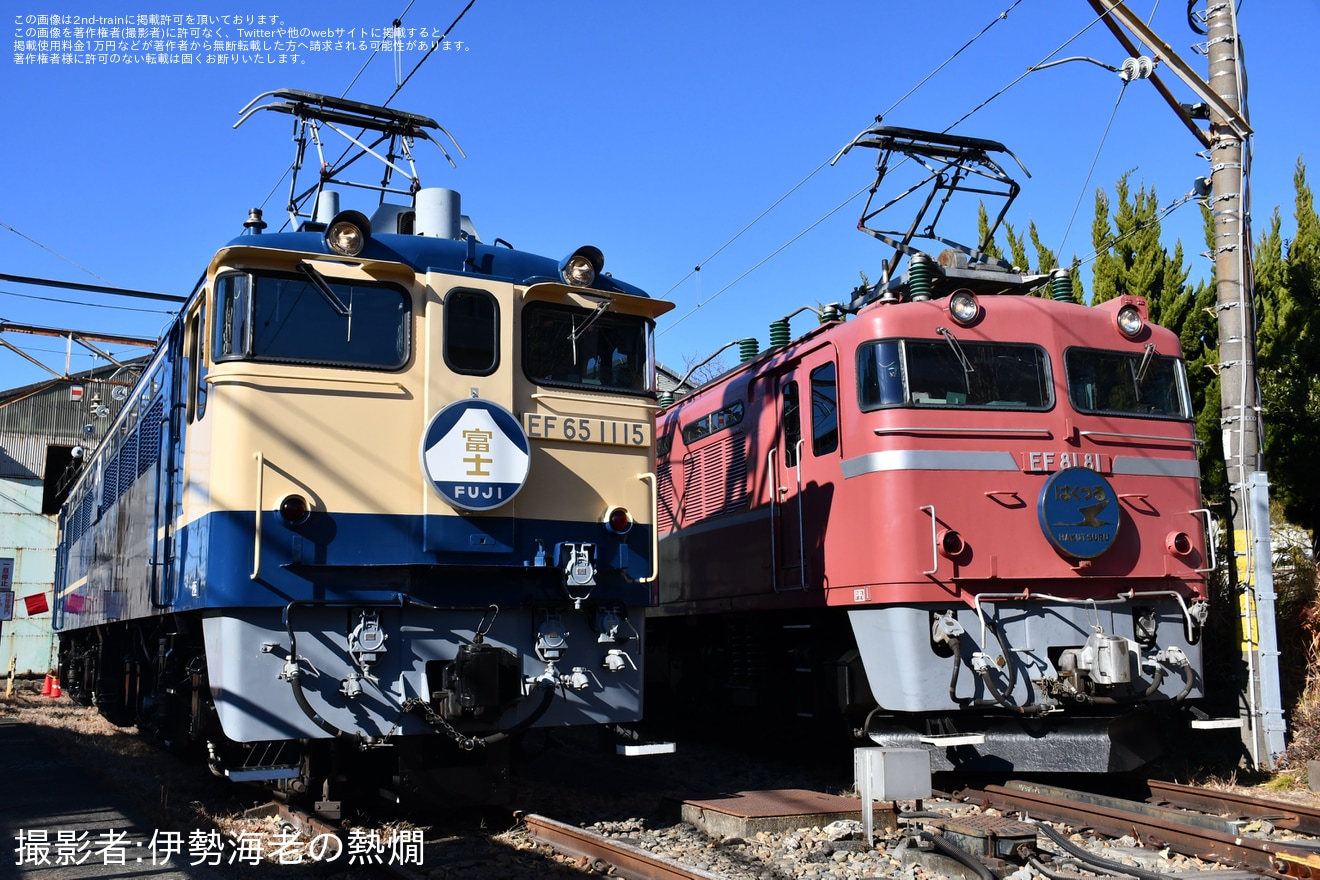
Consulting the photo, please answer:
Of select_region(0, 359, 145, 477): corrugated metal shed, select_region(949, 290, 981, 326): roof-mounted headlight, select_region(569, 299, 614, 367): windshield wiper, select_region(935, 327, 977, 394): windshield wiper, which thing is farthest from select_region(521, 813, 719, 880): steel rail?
select_region(0, 359, 145, 477): corrugated metal shed

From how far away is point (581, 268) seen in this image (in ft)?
26.5

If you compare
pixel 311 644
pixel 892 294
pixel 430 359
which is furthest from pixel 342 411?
pixel 892 294

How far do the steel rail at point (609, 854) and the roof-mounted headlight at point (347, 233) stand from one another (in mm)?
3889

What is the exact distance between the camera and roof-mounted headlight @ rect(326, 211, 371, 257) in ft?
24.0

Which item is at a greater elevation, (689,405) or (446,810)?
(689,405)

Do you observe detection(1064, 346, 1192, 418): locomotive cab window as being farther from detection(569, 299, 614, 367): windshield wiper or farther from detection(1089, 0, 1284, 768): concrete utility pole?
detection(569, 299, 614, 367): windshield wiper

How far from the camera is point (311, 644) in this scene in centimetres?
686

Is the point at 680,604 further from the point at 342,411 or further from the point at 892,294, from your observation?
the point at 342,411

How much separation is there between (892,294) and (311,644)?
5383mm

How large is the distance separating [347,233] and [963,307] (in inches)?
187

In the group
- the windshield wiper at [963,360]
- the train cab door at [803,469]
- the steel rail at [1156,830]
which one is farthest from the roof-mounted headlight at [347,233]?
the steel rail at [1156,830]

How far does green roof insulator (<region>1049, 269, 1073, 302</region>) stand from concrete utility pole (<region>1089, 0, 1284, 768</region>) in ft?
4.89

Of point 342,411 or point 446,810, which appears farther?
point 446,810

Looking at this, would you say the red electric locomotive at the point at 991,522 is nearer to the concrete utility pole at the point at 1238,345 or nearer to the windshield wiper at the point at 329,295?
the concrete utility pole at the point at 1238,345
